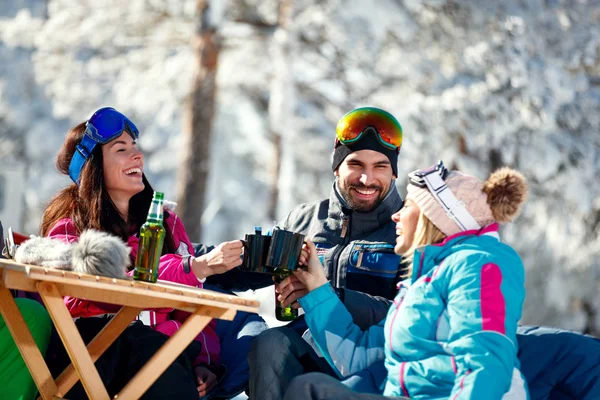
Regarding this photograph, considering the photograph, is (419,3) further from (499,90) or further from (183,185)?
(183,185)

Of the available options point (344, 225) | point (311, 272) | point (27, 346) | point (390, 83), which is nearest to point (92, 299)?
point (27, 346)

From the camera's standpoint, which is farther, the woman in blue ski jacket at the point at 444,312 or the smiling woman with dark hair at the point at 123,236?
the smiling woman with dark hair at the point at 123,236

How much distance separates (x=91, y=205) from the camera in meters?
3.82

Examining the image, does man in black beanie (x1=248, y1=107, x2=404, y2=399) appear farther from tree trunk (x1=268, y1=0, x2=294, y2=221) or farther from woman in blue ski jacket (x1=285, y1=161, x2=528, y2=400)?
tree trunk (x1=268, y1=0, x2=294, y2=221)

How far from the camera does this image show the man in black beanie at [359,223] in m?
3.51

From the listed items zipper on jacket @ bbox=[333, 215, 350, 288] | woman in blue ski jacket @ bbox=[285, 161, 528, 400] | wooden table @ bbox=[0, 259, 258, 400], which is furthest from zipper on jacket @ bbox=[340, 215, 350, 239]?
wooden table @ bbox=[0, 259, 258, 400]

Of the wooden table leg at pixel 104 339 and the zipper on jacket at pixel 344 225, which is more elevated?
the zipper on jacket at pixel 344 225

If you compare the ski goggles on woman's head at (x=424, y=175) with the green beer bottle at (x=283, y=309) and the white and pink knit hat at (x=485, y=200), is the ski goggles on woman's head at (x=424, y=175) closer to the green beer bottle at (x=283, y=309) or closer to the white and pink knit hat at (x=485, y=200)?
the white and pink knit hat at (x=485, y=200)

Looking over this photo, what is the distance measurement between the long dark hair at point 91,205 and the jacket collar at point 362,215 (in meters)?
0.76

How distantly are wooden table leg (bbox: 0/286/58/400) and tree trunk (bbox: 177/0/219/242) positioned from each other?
9091 mm

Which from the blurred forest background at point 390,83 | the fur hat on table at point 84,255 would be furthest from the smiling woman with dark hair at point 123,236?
the blurred forest background at point 390,83

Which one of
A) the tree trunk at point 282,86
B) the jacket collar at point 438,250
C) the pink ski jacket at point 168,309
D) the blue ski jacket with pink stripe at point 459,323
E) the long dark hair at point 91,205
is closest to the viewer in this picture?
the blue ski jacket with pink stripe at point 459,323

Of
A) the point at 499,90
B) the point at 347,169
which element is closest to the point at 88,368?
the point at 347,169

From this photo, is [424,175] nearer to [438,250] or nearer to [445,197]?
[445,197]
